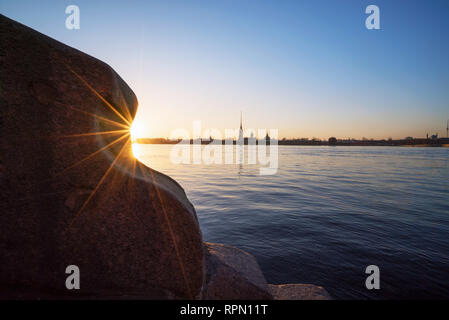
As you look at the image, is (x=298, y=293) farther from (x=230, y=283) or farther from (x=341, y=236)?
(x=341, y=236)

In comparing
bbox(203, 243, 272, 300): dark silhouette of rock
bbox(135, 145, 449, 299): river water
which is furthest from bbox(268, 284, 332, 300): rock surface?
bbox(135, 145, 449, 299): river water

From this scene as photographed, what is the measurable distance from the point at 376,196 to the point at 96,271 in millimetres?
12413

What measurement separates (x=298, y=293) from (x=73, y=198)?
3035 millimetres

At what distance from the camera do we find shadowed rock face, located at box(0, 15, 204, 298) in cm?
180

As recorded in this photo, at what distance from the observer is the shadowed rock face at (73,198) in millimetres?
1800

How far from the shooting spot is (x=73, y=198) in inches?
76.6

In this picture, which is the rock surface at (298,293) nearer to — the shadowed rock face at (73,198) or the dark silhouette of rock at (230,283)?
the dark silhouette of rock at (230,283)

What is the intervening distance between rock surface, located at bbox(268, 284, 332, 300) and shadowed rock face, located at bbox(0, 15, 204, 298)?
4.11ft


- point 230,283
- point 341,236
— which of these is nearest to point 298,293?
point 230,283

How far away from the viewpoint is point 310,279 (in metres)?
3.87

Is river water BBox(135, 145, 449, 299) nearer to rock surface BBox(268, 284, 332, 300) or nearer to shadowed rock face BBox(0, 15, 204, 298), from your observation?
rock surface BBox(268, 284, 332, 300)

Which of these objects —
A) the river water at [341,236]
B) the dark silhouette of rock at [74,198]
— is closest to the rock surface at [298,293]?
the river water at [341,236]
